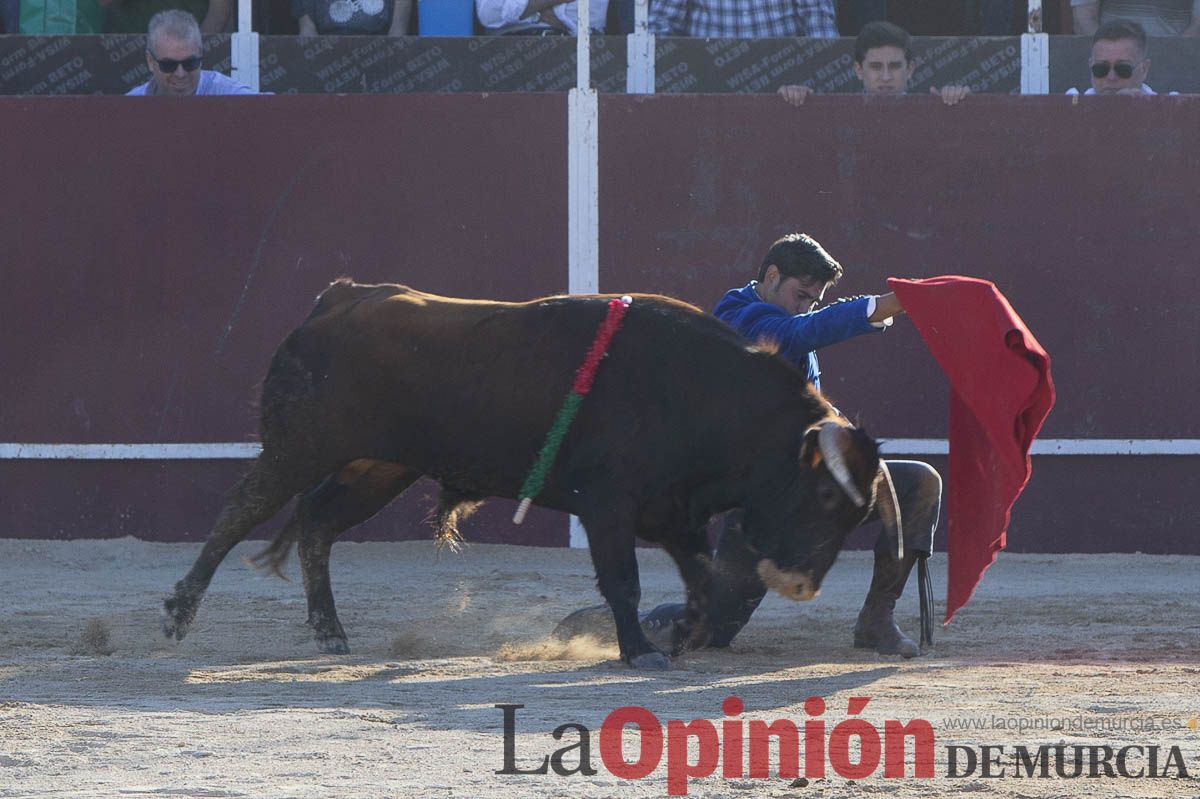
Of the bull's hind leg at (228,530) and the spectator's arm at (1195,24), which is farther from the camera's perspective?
the spectator's arm at (1195,24)

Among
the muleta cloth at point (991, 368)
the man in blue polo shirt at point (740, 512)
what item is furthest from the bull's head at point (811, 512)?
the muleta cloth at point (991, 368)

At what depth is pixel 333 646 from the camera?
5590 mm

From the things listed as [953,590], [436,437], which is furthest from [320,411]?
[953,590]

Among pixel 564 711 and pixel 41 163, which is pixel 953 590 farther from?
pixel 41 163

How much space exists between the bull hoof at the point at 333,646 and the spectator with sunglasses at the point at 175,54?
10.7ft

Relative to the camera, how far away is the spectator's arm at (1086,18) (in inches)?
347

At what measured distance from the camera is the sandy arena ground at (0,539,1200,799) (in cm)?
366

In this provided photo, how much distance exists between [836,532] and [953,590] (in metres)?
0.61

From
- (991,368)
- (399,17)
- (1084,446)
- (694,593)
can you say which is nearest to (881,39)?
(1084,446)

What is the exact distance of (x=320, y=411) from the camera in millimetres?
5590

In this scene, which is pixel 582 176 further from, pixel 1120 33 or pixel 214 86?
pixel 1120 33

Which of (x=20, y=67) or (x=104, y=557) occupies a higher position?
(x=20, y=67)

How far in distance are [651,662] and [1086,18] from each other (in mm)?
4999

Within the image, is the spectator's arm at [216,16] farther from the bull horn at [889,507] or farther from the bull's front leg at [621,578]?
the bull horn at [889,507]
